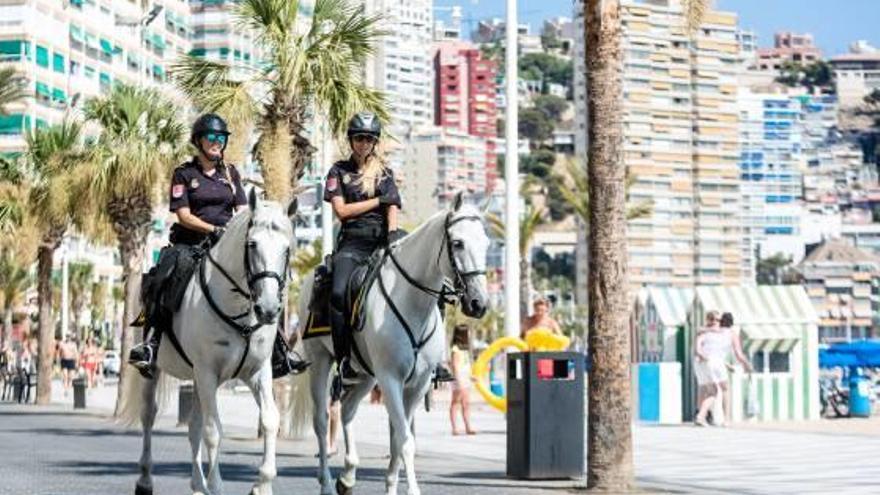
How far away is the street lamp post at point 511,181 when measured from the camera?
34781 mm

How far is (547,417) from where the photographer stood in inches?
810

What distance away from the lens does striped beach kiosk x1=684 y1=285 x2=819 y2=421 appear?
35750mm

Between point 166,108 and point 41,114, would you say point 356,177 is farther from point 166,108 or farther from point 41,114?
point 41,114

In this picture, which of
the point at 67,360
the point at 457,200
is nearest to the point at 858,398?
the point at 457,200

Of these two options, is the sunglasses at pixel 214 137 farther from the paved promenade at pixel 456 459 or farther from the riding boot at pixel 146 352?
the paved promenade at pixel 456 459

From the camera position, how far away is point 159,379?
1678 cm

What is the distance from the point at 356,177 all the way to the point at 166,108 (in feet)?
80.6

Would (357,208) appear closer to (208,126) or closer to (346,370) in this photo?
(346,370)

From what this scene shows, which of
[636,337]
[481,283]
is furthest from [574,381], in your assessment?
[636,337]

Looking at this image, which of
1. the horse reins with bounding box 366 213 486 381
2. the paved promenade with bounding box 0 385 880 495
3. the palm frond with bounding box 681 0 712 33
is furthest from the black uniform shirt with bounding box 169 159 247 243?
the palm frond with bounding box 681 0 712 33

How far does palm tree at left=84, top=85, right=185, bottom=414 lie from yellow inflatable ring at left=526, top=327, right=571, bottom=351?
13049mm

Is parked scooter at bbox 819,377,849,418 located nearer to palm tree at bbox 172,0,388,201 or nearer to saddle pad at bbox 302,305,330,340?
palm tree at bbox 172,0,388,201

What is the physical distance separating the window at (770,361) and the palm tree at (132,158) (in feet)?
38.0

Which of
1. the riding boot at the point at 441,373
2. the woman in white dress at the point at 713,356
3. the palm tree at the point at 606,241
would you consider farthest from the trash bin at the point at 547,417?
the woman in white dress at the point at 713,356
